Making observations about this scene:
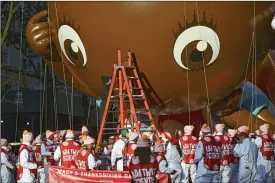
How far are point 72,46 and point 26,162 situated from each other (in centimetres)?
270

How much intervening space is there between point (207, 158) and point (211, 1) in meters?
2.80

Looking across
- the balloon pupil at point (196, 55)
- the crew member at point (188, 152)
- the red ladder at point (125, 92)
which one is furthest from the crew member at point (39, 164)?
the balloon pupil at point (196, 55)

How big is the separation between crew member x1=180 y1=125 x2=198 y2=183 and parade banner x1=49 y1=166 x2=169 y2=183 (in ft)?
7.65

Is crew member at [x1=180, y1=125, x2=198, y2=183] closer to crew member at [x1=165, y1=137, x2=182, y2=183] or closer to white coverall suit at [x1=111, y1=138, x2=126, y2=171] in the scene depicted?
crew member at [x1=165, y1=137, x2=182, y2=183]

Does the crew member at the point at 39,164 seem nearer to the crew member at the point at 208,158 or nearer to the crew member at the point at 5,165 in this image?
the crew member at the point at 5,165

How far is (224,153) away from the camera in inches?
348

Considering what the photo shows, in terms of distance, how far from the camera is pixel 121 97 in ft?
30.8

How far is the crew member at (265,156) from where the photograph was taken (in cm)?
957

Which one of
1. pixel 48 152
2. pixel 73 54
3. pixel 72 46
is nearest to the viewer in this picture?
pixel 72 46

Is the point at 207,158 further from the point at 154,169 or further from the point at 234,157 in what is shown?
the point at 154,169

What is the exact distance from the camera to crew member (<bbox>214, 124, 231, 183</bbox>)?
8.70m

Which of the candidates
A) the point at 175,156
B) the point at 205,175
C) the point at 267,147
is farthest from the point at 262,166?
the point at 175,156

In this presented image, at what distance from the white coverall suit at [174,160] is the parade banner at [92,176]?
1.57 metres

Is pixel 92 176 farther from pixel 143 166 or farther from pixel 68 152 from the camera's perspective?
pixel 143 166
